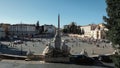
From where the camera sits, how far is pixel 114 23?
19.1 metres

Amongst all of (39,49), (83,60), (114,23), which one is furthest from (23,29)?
(114,23)

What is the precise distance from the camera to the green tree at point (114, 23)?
719 inches

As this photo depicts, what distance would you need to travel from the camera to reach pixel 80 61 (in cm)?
4197

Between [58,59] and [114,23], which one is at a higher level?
[114,23]

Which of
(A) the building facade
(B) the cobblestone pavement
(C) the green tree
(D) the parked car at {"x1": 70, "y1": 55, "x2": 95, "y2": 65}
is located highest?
(A) the building facade

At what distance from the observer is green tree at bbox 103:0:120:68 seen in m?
18.3

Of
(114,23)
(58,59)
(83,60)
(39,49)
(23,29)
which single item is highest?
(23,29)

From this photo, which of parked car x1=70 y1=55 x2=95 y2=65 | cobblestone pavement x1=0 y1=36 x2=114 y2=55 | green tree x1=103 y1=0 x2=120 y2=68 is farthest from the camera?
cobblestone pavement x1=0 y1=36 x2=114 y2=55

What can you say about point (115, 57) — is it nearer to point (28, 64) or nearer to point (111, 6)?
point (111, 6)

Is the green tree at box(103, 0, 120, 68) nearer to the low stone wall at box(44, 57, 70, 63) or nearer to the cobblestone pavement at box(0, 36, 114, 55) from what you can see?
the low stone wall at box(44, 57, 70, 63)

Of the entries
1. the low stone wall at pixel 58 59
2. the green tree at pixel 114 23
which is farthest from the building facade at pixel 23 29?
the green tree at pixel 114 23

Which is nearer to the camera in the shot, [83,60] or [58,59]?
[83,60]

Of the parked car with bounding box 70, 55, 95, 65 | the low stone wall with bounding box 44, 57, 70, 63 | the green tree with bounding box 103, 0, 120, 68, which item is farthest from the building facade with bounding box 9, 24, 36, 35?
the green tree with bounding box 103, 0, 120, 68

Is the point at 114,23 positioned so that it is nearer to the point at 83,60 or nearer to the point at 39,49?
the point at 83,60
